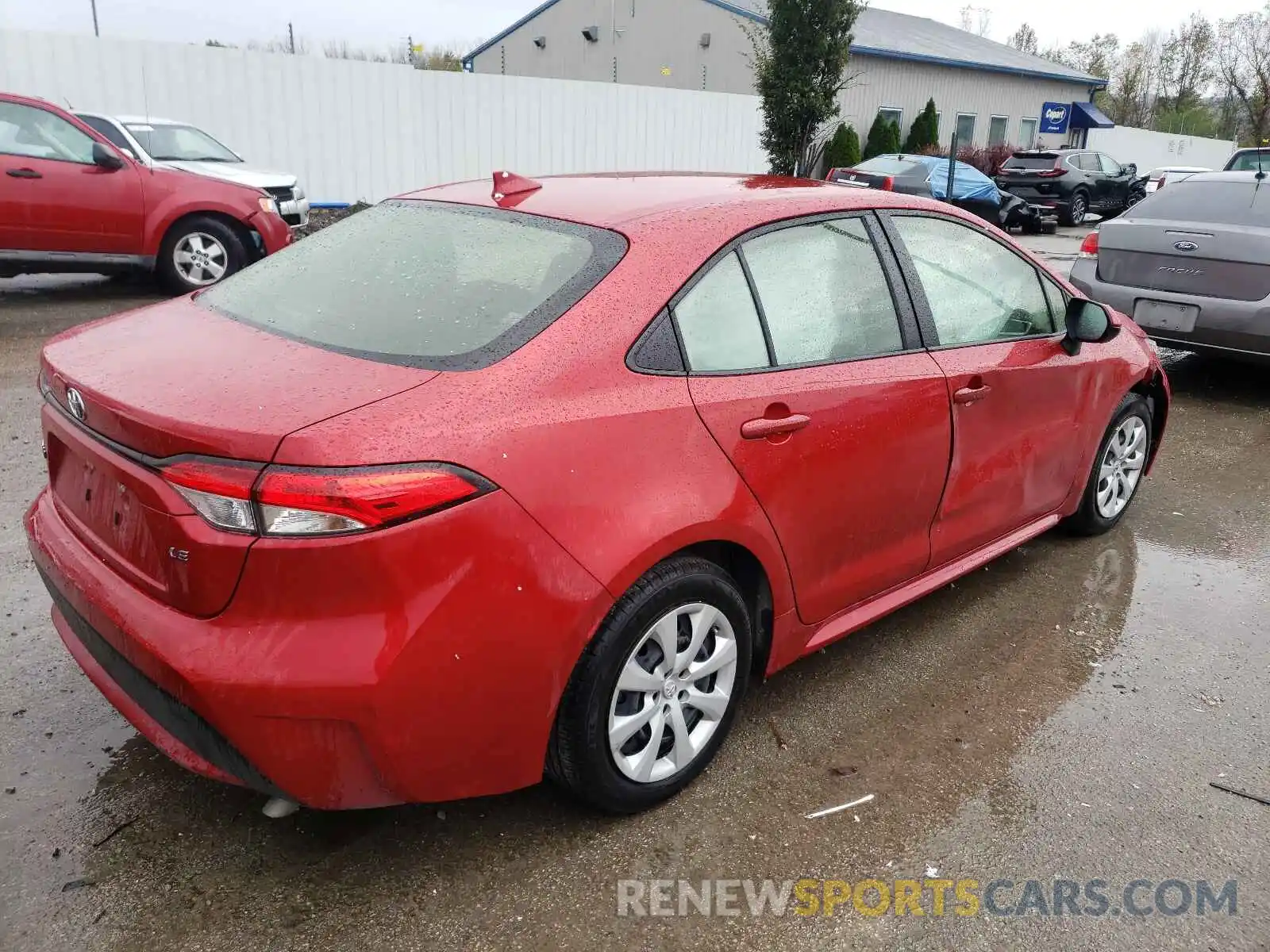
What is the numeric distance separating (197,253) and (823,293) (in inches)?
307

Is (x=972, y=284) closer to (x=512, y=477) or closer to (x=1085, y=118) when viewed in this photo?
(x=512, y=477)

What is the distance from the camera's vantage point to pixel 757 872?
241 cm

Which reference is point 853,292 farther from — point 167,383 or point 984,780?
point 167,383

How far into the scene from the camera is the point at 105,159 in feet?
27.7

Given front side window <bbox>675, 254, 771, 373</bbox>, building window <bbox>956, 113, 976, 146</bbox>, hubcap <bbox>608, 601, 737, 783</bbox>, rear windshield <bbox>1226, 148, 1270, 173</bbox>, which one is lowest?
hubcap <bbox>608, 601, 737, 783</bbox>

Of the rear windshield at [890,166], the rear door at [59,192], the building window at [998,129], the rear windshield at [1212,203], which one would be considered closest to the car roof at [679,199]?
the rear windshield at [1212,203]

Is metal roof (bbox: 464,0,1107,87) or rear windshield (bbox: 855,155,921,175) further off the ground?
metal roof (bbox: 464,0,1107,87)

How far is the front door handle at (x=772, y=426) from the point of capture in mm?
2555

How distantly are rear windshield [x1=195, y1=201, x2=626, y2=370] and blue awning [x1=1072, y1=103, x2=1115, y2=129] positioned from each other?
37146 millimetres

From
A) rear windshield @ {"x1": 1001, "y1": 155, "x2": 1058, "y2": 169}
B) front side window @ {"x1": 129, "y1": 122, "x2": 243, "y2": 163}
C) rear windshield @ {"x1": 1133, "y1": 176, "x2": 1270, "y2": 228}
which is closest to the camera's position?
rear windshield @ {"x1": 1133, "y1": 176, "x2": 1270, "y2": 228}

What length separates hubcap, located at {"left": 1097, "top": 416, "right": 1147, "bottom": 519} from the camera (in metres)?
4.43

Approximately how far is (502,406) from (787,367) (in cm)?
95

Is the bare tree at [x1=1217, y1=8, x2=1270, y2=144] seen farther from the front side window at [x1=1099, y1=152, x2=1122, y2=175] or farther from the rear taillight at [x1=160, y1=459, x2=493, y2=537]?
the rear taillight at [x1=160, y1=459, x2=493, y2=537]

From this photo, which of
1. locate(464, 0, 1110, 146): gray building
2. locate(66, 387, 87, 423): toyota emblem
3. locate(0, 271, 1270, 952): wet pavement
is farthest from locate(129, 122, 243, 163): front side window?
locate(464, 0, 1110, 146): gray building
